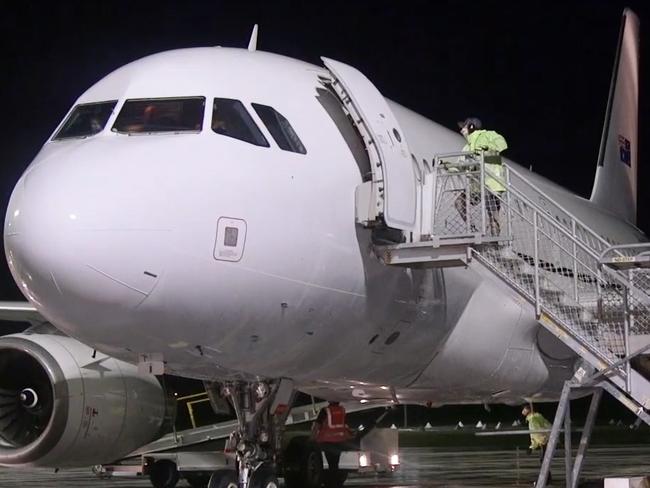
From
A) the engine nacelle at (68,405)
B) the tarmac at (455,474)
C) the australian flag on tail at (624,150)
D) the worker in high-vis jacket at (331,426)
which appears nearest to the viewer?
the engine nacelle at (68,405)

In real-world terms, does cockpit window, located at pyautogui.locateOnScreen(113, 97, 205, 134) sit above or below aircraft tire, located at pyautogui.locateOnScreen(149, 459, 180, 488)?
above

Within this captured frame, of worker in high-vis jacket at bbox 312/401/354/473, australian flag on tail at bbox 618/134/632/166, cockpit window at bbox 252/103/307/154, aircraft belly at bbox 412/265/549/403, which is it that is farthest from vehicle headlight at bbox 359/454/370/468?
australian flag on tail at bbox 618/134/632/166

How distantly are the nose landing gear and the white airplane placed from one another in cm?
2

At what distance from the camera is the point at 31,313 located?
11.2 m

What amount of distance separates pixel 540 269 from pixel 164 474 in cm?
696

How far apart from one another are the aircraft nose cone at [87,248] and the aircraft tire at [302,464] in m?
6.41

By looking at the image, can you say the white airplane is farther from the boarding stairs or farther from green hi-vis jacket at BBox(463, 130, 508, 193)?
green hi-vis jacket at BBox(463, 130, 508, 193)

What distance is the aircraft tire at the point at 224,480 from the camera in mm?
8070

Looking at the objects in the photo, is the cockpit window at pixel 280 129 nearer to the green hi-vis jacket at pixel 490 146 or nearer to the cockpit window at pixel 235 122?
the cockpit window at pixel 235 122

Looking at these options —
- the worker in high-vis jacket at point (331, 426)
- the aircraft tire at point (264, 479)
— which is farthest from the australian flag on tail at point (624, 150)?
the aircraft tire at point (264, 479)

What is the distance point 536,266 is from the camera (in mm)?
7949

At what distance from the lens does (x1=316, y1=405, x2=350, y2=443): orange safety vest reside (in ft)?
36.3

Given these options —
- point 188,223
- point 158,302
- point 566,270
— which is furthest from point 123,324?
point 566,270

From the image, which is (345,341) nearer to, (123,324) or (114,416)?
(123,324)
